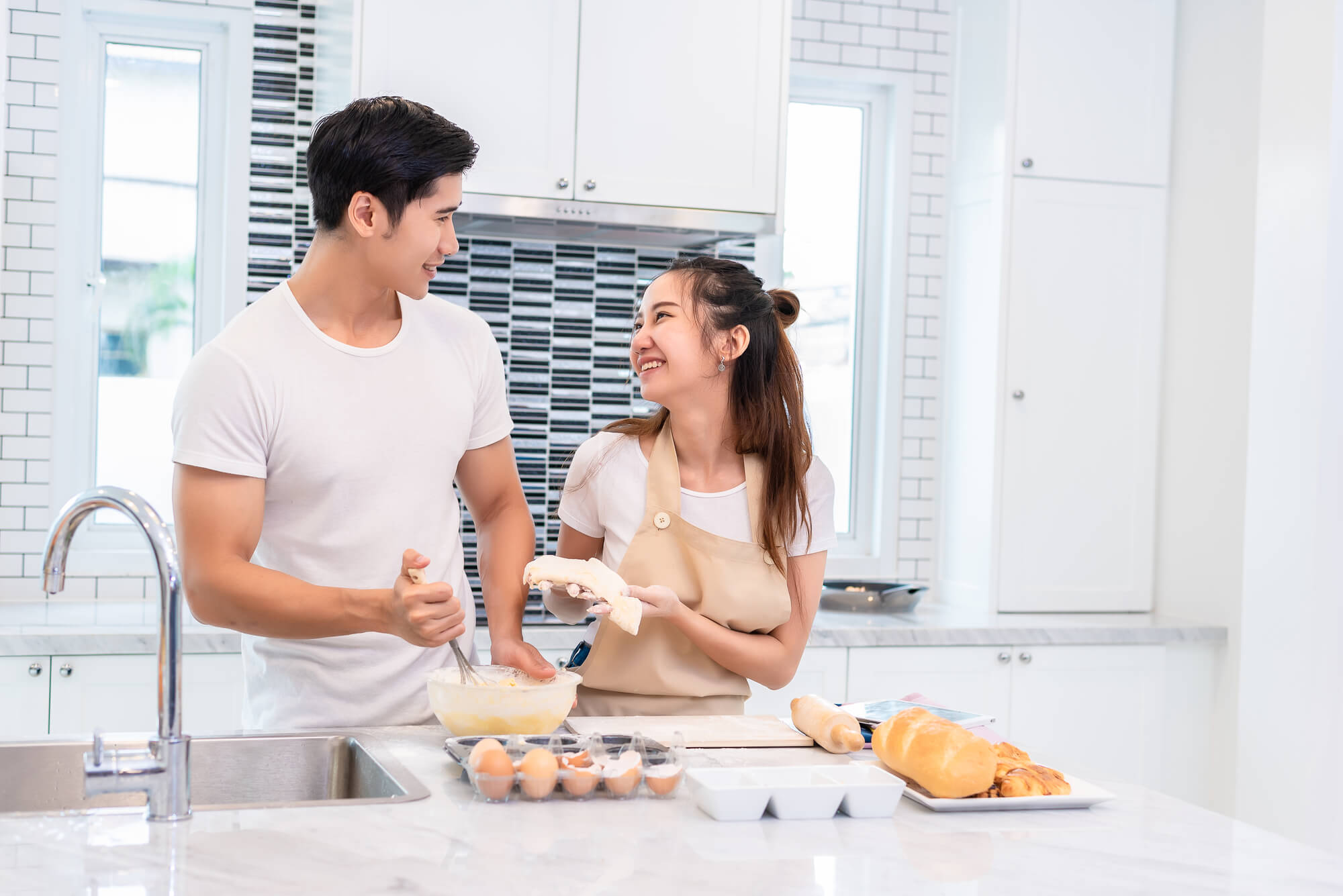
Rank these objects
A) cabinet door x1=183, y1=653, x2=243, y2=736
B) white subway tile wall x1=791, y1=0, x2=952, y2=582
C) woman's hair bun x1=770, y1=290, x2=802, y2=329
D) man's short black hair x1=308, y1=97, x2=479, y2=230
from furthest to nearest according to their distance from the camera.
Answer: white subway tile wall x1=791, y1=0, x2=952, y2=582, cabinet door x1=183, y1=653, x2=243, y2=736, woman's hair bun x1=770, y1=290, x2=802, y2=329, man's short black hair x1=308, y1=97, x2=479, y2=230

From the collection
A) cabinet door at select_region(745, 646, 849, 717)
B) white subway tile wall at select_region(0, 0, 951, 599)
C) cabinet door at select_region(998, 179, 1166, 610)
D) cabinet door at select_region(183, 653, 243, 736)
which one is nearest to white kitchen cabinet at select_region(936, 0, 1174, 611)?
cabinet door at select_region(998, 179, 1166, 610)

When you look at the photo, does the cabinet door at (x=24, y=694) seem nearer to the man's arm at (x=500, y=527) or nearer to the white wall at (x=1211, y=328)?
the man's arm at (x=500, y=527)


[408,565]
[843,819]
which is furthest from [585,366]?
[843,819]

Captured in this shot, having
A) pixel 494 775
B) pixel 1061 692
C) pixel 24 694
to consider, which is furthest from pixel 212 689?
pixel 1061 692

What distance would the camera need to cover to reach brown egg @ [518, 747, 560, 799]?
140cm

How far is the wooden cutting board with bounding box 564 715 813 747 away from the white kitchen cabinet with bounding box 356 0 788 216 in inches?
64.1

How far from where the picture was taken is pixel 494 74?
3.01 metres

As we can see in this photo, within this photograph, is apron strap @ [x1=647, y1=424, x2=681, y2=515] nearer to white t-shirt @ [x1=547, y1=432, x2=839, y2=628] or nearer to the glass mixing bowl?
white t-shirt @ [x1=547, y1=432, x2=839, y2=628]

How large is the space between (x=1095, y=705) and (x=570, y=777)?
2471 mm

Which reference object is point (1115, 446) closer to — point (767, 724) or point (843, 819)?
point (767, 724)

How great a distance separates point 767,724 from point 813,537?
37cm

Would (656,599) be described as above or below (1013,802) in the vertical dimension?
above

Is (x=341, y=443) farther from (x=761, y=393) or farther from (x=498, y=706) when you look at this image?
(x=761, y=393)

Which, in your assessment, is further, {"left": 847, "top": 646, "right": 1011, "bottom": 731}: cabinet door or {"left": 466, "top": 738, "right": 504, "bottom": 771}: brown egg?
{"left": 847, "top": 646, "right": 1011, "bottom": 731}: cabinet door
